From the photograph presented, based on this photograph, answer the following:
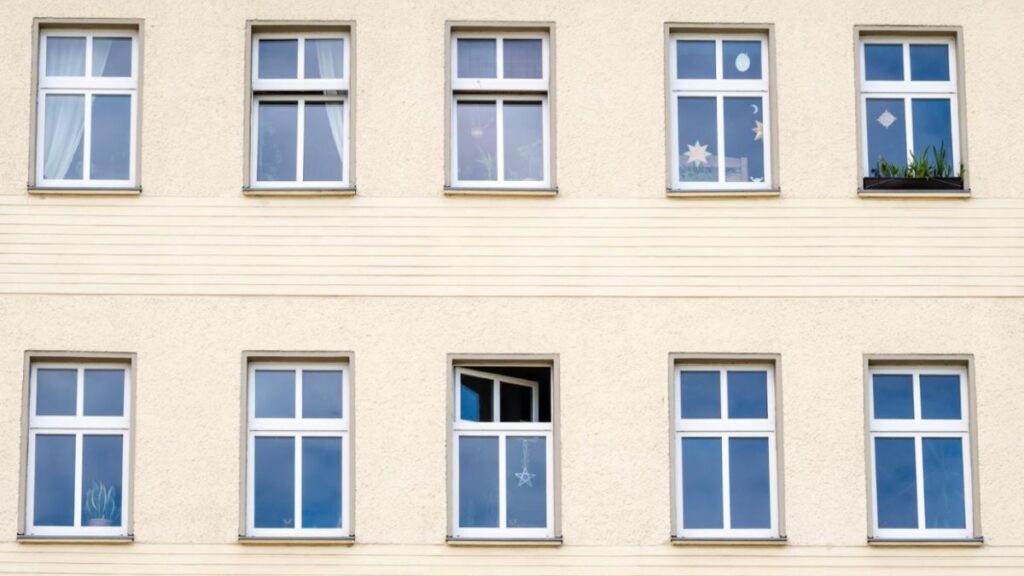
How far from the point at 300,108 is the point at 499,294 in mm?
2387

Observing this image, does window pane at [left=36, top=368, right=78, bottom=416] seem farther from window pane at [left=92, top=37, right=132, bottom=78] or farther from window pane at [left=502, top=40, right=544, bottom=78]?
window pane at [left=502, top=40, right=544, bottom=78]

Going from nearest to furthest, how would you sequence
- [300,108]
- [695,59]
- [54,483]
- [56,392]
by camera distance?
1. [54,483]
2. [56,392]
3. [300,108]
4. [695,59]

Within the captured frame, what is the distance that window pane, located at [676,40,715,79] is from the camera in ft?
70.9

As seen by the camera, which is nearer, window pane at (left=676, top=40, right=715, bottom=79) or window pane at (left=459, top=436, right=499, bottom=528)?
window pane at (left=459, top=436, right=499, bottom=528)

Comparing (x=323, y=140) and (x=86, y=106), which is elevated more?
(x=86, y=106)

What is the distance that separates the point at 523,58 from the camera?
21562 millimetres

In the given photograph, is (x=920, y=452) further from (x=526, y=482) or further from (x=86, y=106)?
(x=86, y=106)

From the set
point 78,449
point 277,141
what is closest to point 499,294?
point 277,141

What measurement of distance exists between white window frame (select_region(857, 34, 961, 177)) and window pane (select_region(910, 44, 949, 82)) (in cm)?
3

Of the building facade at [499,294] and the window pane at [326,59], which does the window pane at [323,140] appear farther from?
the window pane at [326,59]

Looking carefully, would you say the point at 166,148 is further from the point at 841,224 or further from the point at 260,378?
the point at 841,224

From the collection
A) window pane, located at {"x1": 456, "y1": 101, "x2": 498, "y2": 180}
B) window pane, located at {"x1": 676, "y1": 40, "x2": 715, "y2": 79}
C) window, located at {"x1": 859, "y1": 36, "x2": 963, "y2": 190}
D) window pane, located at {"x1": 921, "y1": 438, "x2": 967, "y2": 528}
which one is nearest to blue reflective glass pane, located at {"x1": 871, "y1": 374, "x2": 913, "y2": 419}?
window pane, located at {"x1": 921, "y1": 438, "x2": 967, "y2": 528}

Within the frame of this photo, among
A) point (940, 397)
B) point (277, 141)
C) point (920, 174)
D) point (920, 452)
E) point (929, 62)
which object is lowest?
point (920, 452)

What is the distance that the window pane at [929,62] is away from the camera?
21.7 m
